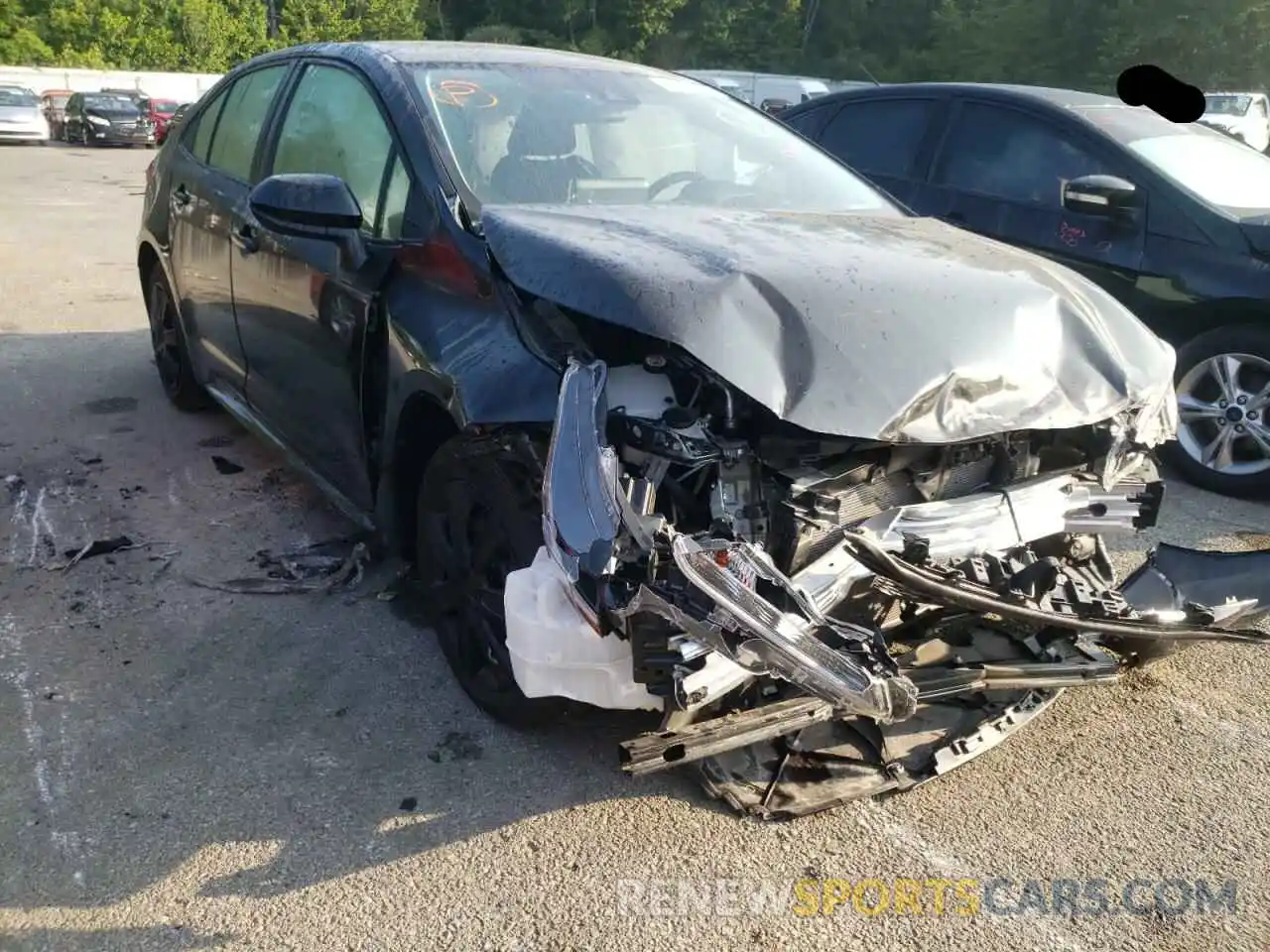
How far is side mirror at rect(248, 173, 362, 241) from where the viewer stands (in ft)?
10.8

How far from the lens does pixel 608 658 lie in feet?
8.12

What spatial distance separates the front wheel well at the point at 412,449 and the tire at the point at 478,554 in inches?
3.2

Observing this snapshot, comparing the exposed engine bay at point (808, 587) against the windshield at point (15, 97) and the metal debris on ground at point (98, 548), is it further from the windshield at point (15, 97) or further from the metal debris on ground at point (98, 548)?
the windshield at point (15, 97)

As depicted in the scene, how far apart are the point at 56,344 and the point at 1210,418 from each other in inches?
272

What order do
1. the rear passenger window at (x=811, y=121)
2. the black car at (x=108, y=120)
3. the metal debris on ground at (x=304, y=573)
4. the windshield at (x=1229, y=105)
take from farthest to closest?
the black car at (x=108, y=120), the windshield at (x=1229, y=105), the rear passenger window at (x=811, y=121), the metal debris on ground at (x=304, y=573)

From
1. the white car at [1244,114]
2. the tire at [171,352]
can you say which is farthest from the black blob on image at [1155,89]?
the white car at [1244,114]

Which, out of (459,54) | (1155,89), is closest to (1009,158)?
(1155,89)

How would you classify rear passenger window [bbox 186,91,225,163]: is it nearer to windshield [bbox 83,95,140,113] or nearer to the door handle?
the door handle

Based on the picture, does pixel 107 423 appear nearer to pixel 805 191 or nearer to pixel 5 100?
pixel 805 191

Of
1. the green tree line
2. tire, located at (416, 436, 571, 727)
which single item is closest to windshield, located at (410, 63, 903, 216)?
tire, located at (416, 436, 571, 727)

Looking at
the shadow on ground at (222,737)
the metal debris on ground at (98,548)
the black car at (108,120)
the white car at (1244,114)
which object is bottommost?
the black car at (108,120)

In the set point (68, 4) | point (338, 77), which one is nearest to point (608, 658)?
point (338, 77)

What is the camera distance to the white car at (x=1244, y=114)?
20.4 m

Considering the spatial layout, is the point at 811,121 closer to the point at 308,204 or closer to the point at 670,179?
the point at 670,179
